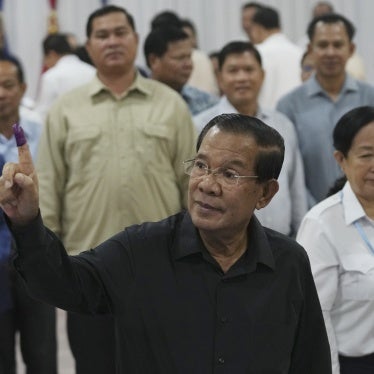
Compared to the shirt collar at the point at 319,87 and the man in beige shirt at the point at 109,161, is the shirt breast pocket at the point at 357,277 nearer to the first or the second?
the man in beige shirt at the point at 109,161

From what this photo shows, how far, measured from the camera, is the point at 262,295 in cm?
260

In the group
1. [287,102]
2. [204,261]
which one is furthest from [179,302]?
[287,102]

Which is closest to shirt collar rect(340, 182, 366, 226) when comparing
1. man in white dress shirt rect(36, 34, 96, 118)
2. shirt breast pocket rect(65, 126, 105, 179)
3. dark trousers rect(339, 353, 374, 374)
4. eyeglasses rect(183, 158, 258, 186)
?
dark trousers rect(339, 353, 374, 374)

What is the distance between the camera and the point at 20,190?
2293mm

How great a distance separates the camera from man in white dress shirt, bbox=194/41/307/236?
4.70 metres

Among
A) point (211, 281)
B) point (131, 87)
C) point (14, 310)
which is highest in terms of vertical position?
point (131, 87)

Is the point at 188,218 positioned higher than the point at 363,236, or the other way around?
the point at 188,218

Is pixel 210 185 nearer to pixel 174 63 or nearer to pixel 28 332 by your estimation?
pixel 28 332

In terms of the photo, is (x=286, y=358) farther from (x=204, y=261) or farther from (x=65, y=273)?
(x=65, y=273)

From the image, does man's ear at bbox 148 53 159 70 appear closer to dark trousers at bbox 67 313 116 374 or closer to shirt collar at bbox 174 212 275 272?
dark trousers at bbox 67 313 116 374

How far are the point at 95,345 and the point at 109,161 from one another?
0.76m

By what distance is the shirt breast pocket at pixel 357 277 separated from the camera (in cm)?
337

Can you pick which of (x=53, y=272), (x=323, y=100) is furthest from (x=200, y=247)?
(x=323, y=100)

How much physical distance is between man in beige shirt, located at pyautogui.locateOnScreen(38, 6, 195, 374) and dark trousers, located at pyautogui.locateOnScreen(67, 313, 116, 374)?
20 cm
